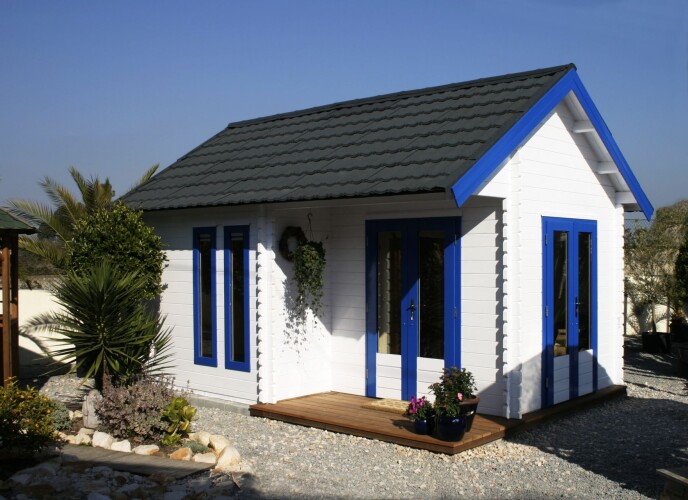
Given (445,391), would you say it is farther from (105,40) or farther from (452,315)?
(105,40)

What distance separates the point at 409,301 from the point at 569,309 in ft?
7.35

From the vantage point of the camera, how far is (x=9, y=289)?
10.9 m

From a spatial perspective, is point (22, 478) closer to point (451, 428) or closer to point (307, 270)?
point (451, 428)

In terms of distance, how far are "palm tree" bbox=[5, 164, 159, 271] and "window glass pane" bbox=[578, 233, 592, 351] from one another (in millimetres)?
8714

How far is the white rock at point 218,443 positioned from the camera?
818cm

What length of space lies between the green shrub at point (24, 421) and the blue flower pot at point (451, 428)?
160 inches

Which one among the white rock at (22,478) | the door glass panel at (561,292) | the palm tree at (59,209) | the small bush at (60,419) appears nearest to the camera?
the white rock at (22,478)

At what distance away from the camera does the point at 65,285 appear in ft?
31.1

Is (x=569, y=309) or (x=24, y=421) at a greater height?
(x=569, y=309)

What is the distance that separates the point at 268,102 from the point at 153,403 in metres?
14.2

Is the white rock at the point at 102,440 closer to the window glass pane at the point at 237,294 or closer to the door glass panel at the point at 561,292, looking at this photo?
the window glass pane at the point at 237,294

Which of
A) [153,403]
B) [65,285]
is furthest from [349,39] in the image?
[153,403]

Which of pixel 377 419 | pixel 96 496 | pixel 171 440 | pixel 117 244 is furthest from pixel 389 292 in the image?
pixel 96 496

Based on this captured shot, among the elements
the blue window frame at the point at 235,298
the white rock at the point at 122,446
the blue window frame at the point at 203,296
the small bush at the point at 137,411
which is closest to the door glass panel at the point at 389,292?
the blue window frame at the point at 235,298
